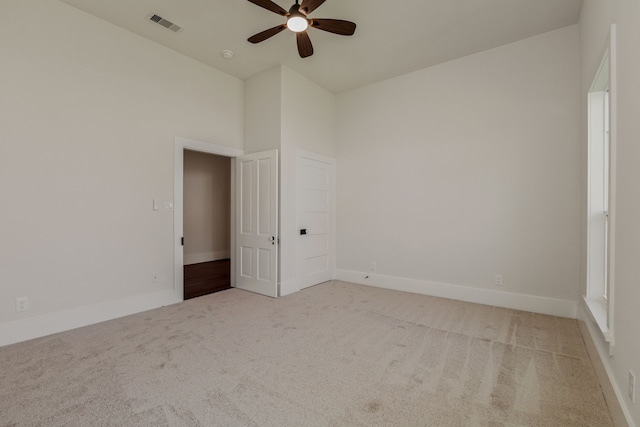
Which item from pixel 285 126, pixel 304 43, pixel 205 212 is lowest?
pixel 205 212

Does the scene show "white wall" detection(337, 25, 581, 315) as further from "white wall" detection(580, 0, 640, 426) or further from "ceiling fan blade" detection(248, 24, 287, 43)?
"ceiling fan blade" detection(248, 24, 287, 43)

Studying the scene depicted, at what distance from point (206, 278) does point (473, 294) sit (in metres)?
4.35

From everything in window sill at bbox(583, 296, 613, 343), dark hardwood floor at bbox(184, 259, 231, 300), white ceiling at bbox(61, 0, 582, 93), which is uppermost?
white ceiling at bbox(61, 0, 582, 93)

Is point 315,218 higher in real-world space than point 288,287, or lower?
higher

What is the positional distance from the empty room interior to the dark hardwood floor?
0.22m

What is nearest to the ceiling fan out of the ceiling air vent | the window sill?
the ceiling air vent

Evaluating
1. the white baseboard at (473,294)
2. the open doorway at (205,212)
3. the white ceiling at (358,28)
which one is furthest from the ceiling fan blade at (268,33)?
the open doorway at (205,212)

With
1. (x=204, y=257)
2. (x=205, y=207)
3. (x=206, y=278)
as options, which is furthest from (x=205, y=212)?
(x=206, y=278)

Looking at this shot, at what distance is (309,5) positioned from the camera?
2557 mm

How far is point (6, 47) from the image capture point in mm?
2678

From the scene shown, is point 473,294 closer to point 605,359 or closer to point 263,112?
point 605,359

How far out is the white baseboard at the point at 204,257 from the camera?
268 inches

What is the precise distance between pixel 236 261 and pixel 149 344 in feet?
7.00

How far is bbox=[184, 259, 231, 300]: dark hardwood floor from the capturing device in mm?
4465
